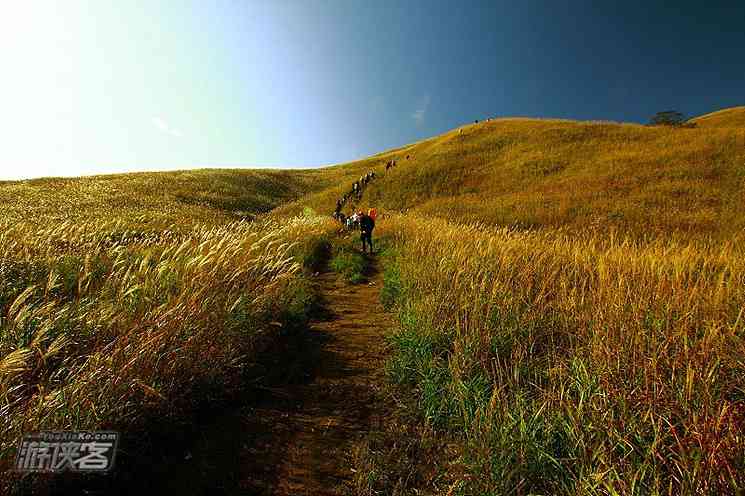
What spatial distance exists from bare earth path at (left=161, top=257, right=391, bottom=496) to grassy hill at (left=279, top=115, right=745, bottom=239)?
12688 millimetres

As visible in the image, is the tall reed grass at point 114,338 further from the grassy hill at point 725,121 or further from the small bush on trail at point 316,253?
the grassy hill at point 725,121

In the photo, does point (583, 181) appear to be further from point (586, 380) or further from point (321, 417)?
point (321, 417)

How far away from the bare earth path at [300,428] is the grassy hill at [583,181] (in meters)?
12.7

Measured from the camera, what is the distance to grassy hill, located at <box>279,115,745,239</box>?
17547 mm

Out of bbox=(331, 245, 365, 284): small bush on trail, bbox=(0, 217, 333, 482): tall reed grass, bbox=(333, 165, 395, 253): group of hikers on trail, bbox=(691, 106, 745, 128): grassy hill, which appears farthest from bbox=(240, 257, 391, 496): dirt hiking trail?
bbox=(691, 106, 745, 128): grassy hill

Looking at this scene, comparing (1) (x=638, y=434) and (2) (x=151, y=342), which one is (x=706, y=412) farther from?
(2) (x=151, y=342)

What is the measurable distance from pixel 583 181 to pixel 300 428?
95.6 ft

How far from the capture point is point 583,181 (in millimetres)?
25375

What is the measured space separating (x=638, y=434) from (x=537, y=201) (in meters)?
22.9

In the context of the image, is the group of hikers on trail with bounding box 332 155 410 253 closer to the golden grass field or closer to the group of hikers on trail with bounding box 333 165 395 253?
the group of hikers on trail with bounding box 333 165 395 253

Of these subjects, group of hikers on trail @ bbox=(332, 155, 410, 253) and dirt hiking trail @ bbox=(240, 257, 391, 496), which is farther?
group of hikers on trail @ bbox=(332, 155, 410, 253)

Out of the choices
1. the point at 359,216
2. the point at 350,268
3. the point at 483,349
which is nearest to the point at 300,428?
the point at 483,349

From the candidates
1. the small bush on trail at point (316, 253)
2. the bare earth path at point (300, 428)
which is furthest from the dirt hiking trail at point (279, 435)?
the small bush on trail at point (316, 253)

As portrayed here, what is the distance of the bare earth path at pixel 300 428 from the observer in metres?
2.36
